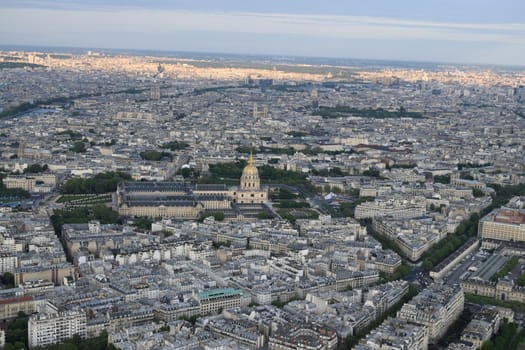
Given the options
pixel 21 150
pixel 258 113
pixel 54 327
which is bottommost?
pixel 54 327

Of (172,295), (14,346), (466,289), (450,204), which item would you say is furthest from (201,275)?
(450,204)

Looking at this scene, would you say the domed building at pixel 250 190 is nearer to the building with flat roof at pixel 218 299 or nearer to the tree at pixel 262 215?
the tree at pixel 262 215

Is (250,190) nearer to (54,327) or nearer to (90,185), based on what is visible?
(90,185)

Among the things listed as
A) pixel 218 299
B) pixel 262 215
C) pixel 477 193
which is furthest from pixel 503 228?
pixel 218 299

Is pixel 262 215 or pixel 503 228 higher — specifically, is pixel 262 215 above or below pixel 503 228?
below

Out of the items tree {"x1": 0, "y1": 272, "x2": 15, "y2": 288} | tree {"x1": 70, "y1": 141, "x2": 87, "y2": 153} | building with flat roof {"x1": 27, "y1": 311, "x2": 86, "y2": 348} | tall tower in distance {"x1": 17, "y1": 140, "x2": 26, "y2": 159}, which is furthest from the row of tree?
building with flat roof {"x1": 27, "y1": 311, "x2": 86, "y2": 348}

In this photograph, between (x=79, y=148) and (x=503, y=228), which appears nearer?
(x=503, y=228)

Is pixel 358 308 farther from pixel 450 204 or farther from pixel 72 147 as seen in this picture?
Result: pixel 72 147

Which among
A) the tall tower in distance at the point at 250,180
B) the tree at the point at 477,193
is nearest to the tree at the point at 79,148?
the tall tower in distance at the point at 250,180

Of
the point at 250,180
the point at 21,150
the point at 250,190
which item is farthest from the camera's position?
the point at 21,150
